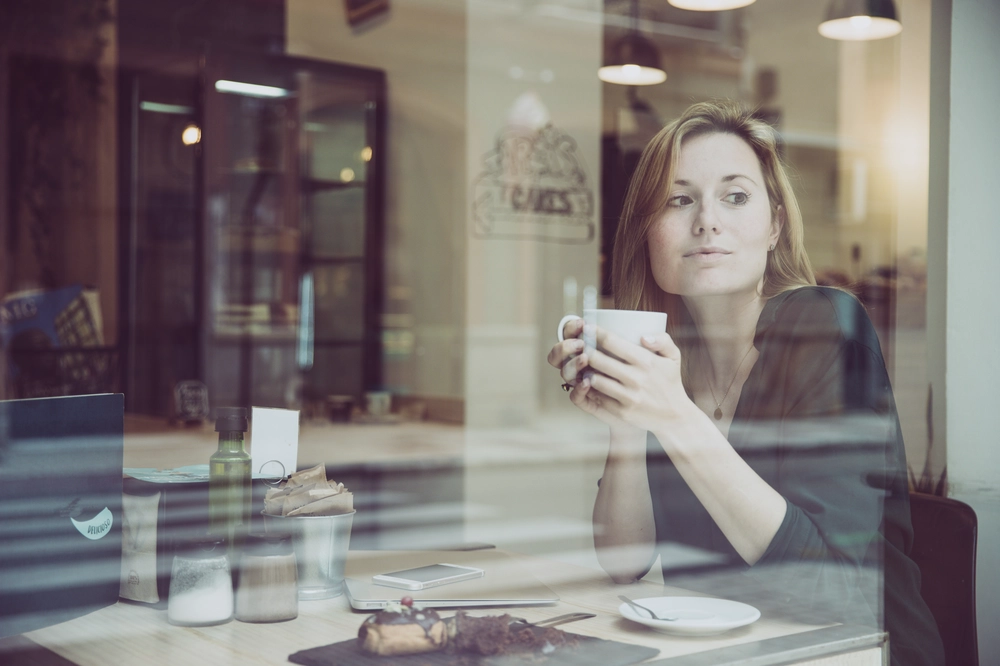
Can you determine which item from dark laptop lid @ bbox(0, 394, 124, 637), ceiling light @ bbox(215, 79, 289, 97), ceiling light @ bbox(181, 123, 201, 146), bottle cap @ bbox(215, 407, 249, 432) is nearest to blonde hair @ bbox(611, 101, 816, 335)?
bottle cap @ bbox(215, 407, 249, 432)

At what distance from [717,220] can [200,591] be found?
769mm

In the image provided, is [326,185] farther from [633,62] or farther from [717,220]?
[717,220]

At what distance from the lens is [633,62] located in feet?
12.2

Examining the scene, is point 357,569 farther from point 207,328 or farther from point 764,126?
point 207,328

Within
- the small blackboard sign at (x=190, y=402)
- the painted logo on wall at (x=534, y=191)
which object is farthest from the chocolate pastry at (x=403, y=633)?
the painted logo on wall at (x=534, y=191)

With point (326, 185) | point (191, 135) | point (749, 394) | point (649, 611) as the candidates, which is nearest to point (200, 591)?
point (649, 611)

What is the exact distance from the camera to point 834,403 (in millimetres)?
1178

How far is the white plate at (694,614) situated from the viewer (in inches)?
38.5

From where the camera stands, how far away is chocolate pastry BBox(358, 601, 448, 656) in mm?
897

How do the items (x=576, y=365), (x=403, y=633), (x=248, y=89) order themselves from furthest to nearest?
(x=248, y=89)
(x=576, y=365)
(x=403, y=633)

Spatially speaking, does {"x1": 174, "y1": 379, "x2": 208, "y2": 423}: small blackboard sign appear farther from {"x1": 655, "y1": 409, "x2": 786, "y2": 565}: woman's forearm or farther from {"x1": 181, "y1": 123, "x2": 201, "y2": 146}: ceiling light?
{"x1": 655, "y1": 409, "x2": 786, "y2": 565}: woman's forearm

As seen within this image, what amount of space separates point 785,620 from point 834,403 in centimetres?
28

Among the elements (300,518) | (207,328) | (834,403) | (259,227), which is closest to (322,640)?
(300,518)

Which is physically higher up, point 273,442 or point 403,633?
point 273,442
